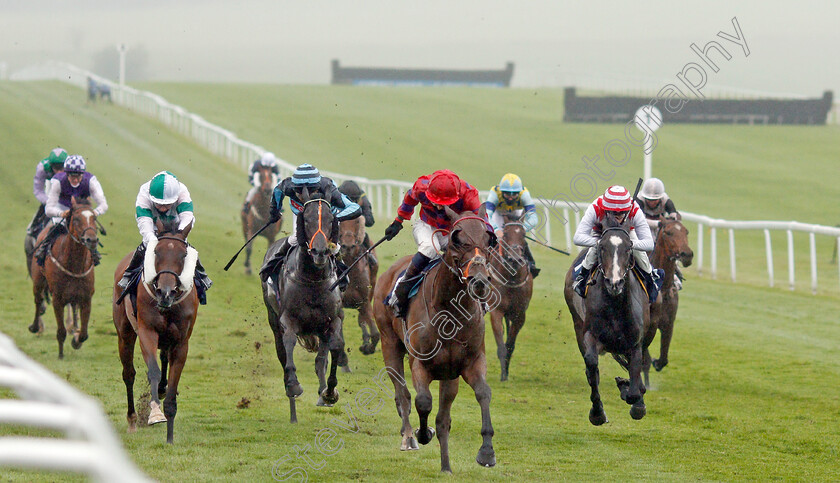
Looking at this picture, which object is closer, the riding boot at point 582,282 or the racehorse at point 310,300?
the racehorse at point 310,300

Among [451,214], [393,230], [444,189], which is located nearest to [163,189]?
[393,230]

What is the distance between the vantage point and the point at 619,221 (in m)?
7.99

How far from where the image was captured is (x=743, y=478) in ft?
22.8

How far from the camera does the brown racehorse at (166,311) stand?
746 cm

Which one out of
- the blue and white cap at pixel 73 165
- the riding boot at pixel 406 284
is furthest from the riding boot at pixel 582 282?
the blue and white cap at pixel 73 165

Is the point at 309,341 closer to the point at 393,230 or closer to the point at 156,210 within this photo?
the point at 393,230

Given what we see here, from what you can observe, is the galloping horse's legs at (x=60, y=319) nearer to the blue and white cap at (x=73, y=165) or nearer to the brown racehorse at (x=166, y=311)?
the blue and white cap at (x=73, y=165)

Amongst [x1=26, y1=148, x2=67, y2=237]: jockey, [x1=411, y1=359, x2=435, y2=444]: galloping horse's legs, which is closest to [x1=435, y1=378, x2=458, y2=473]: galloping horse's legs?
[x1=411, y1=359, x2=435, y2=444]: galloping horse's legs

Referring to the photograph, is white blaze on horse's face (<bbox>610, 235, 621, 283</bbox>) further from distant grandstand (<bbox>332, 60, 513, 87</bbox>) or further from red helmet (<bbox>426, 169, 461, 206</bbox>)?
distant grandstand (<bbox>332, 60, 513, 87</bbox>)

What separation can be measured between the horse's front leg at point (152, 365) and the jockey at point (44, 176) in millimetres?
4483

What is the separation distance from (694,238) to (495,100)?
30358mm

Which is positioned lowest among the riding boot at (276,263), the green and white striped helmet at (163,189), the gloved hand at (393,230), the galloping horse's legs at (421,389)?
the galloping horse's legs at (421,389)

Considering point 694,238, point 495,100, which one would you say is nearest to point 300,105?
point 495,100

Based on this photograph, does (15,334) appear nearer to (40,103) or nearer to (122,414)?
(122,414)
